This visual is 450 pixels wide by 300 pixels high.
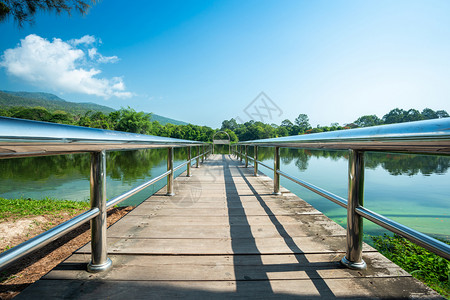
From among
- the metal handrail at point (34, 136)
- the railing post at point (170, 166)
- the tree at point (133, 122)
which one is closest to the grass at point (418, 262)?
the railing post at point (170, 166)

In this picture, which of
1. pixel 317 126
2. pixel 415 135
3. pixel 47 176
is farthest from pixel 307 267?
pixel 317 126

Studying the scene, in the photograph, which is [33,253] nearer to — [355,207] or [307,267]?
[307,267]

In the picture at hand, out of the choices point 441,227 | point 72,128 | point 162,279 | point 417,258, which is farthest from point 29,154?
point 441,227

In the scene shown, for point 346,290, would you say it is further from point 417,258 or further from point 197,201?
point 417,258

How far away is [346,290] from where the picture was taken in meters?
0.81

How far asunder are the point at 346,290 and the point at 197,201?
143 cm

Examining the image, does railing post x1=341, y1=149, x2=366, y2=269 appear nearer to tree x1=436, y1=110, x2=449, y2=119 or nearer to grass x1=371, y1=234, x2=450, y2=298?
tree x1=436, y1=110, x2=449, y2=119

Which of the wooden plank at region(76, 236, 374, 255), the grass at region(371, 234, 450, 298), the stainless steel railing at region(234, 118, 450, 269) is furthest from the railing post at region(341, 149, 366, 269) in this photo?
the grass at region(371, 234, 450, 298)

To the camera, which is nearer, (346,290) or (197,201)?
(346,290)

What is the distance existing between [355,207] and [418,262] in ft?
6.70

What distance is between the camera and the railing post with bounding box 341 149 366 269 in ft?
3.07

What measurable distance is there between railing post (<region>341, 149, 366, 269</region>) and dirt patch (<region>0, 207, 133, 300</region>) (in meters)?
1.47

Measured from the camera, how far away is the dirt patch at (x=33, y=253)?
3.83 feet

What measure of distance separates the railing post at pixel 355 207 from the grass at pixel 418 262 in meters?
1.27
